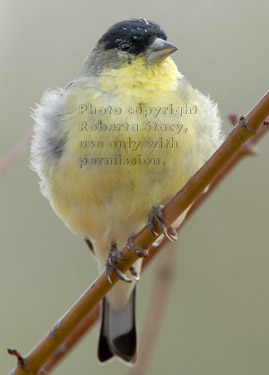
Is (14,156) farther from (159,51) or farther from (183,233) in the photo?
(183,233)

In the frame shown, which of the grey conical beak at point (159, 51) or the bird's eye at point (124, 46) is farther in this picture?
the bird's eye at point (124, 46)

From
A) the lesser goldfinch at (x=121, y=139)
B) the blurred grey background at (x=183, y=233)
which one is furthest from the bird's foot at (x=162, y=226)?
the blurred grey background at (x=183, y=233)

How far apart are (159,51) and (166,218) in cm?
103

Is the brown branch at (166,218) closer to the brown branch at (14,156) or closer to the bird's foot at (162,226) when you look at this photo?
the bird's foot at (162,226)

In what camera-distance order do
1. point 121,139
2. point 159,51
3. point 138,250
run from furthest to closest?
point 159,51 → point 121,139 → point 138,250

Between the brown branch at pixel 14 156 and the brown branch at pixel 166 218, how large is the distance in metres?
0.50

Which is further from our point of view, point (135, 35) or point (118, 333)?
point (118, 333)

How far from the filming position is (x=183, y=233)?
5441 mm

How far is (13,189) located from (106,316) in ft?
7.40

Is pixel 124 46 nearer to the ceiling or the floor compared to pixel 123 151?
nearer to the ceiling

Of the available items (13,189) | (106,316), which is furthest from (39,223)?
(106,316)

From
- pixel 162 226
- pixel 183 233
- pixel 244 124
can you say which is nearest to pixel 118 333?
pixel 162 226

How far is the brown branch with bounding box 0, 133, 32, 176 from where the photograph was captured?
88.2 inches

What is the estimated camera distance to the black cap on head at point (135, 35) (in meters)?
3.21
